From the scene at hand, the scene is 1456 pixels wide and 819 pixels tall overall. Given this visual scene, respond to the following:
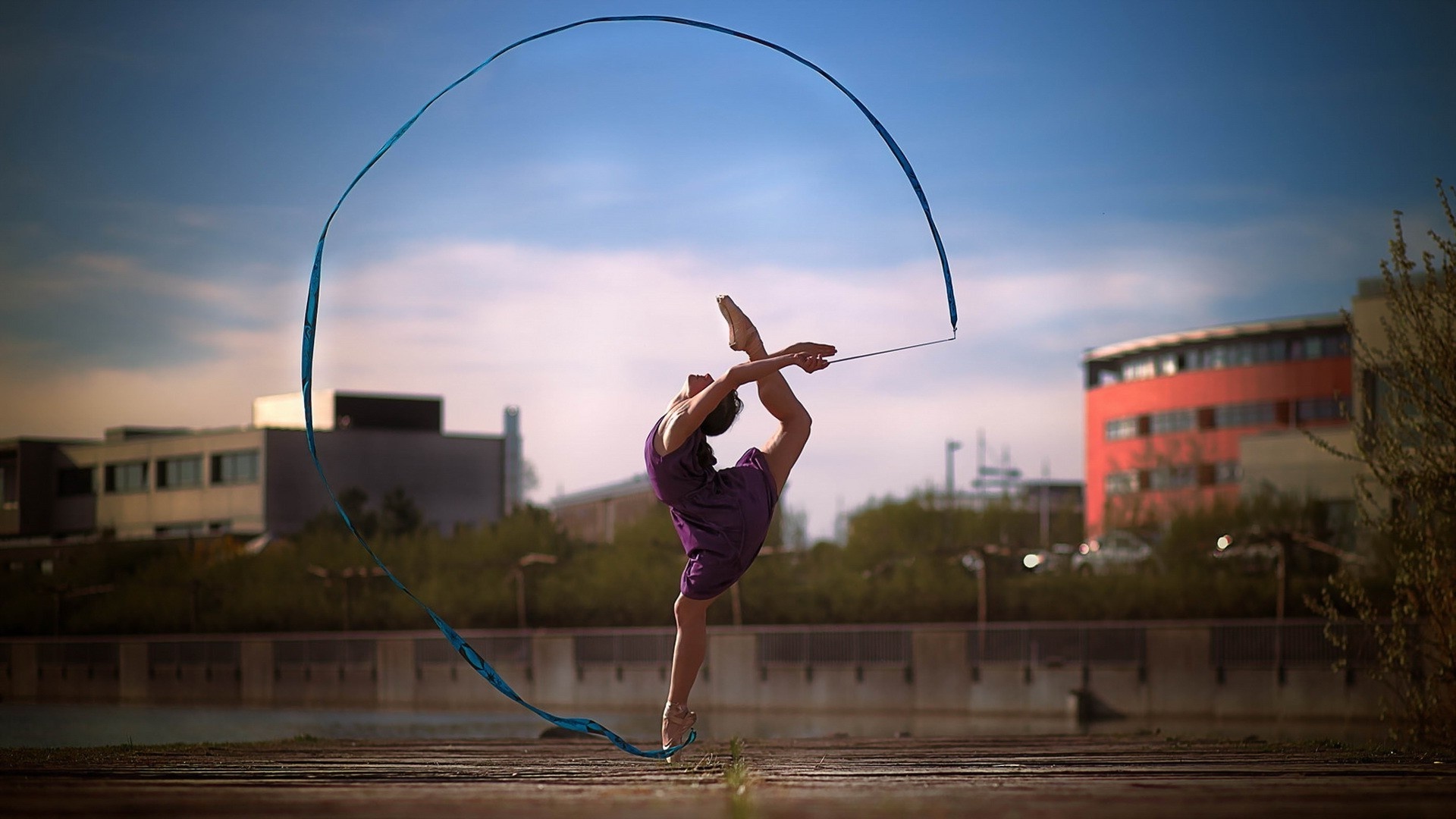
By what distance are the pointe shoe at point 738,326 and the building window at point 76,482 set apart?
272 feet

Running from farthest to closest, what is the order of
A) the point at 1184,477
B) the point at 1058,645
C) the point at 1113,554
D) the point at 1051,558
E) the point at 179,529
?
the point at 1184,477, the point at 179,529, the point at 1113,554, the point at 1051,558, the point at 1058,645

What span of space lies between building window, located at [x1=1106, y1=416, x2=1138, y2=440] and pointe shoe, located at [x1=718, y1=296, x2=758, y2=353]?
95.8 meters

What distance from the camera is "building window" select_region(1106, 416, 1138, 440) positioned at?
101m

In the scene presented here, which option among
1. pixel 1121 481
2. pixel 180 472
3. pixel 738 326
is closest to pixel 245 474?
pixel 180 472

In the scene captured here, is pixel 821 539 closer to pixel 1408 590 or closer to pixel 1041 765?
pixel 1408 590

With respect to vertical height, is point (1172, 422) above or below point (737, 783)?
above

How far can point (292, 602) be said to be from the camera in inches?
1895

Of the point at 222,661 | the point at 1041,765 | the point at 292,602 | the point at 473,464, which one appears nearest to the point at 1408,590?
the point at 1041,765

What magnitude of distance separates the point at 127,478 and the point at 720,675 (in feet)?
183

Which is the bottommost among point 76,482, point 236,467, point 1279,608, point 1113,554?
point 1279,608

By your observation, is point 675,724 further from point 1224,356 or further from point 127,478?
point 1224,356

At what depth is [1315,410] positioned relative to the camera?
3519 inches

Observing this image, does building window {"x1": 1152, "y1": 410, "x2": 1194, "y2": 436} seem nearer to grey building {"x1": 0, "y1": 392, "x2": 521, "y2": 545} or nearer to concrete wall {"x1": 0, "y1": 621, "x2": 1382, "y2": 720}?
grey building {"x1": 0, "y1": 392, "x2": 521, "y2": 545}

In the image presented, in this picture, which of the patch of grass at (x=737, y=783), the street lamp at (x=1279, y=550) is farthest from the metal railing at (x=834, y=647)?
the patch of grass at (x=737, y=783)
